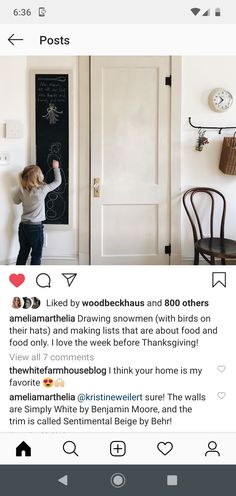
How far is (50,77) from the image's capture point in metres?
2.24

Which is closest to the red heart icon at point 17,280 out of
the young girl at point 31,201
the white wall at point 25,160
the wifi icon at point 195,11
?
the wifi icon at point 195,11

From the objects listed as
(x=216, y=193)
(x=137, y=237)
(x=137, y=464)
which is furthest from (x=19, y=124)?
(x=137, y=464)

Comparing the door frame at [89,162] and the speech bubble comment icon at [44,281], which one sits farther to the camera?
the door frame at [89,162]

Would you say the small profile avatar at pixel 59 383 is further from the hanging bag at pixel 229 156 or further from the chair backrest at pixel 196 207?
the hanging bag at pixel 229 156

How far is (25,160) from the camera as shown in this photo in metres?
2.19

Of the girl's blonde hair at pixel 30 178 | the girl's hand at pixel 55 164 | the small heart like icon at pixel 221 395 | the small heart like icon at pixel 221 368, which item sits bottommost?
the small heart like icon at pixel 221 395

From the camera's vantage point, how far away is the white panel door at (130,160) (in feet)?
7.38

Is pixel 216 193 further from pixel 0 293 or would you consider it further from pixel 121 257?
pixel 0 293

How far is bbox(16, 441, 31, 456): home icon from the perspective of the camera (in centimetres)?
40

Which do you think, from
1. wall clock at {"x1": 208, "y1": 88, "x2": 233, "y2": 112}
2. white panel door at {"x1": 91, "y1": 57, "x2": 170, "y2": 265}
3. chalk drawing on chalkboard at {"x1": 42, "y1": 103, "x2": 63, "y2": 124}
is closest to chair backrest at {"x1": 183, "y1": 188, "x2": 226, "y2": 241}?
white panel door at {"x1": 91, "y1": 57, "x2": 170, "y2": 265}
